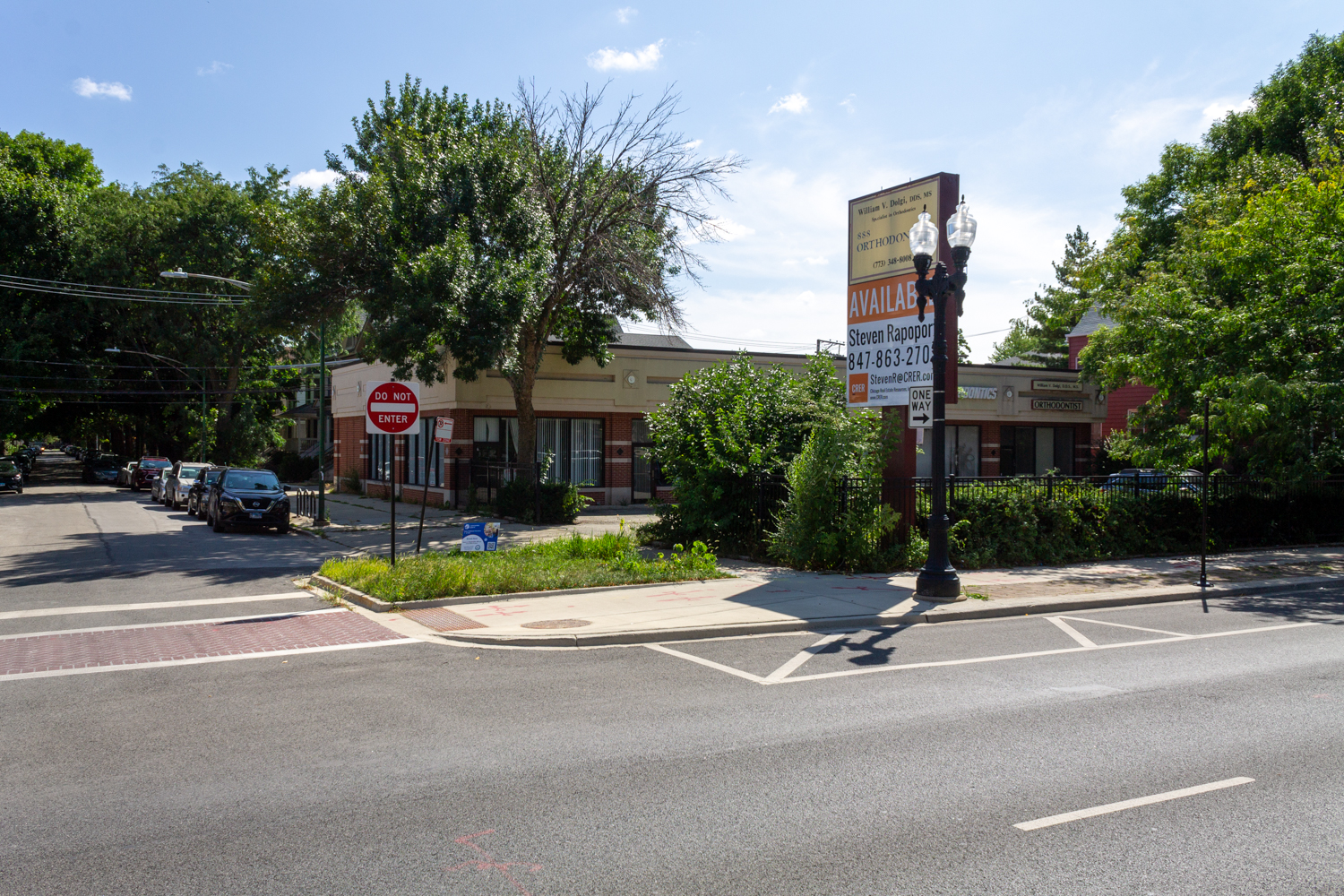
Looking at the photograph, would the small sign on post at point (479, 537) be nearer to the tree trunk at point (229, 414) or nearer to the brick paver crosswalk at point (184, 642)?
the brick paver crosswalk at point (184, 642)

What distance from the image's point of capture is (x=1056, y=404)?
38875mm

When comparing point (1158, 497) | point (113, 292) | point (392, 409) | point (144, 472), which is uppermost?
point (113, 292)

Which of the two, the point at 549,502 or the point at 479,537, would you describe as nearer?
the point at 479,537

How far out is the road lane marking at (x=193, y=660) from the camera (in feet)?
27.4

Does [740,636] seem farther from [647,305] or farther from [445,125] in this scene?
[445,125]

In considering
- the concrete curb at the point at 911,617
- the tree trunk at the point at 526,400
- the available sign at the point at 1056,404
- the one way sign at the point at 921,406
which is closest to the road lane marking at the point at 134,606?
the concrete curb at the point at 911,617

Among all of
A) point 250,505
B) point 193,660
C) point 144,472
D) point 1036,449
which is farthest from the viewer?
point 144,472

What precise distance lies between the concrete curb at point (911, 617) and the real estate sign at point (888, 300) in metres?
3.85

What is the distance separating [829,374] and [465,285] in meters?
8.50

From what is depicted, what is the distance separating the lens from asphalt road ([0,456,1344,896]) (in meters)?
4.27

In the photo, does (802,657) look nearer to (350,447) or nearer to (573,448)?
(573,448)

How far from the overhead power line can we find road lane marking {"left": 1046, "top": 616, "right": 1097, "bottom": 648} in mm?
42429

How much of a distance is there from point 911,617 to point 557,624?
442 centimetres

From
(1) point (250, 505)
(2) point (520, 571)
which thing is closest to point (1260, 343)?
(2) point (520, 571)
